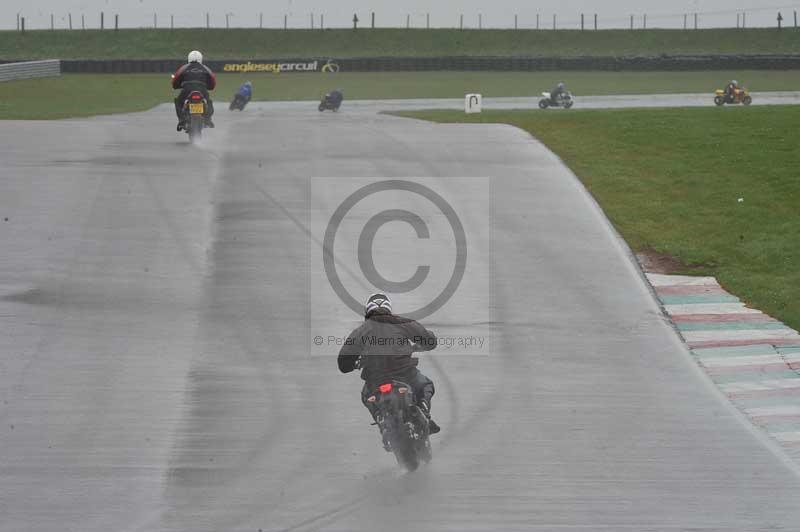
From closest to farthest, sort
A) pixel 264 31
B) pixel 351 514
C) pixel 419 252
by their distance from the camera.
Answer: pixel 351 514 < pixel 419 252 < pixel 264 31

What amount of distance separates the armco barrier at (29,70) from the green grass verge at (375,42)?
718 inches

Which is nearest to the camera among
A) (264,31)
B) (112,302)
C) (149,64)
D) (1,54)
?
(112,302)

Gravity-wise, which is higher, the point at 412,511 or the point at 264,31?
the point at 264,31

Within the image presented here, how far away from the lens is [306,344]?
49.4 feet

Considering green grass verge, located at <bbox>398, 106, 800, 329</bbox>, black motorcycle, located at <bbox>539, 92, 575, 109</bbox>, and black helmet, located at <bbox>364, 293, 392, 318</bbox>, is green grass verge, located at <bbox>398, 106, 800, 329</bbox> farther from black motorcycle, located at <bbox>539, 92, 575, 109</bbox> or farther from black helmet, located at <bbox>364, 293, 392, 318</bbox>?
black motorcycle, located at <bbox>539, 92, 575, 109</bbox>

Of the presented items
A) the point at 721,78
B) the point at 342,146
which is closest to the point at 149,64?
the point at 721,78

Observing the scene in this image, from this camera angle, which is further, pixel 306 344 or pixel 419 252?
pixel 419 252

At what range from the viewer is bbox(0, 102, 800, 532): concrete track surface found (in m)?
10.4

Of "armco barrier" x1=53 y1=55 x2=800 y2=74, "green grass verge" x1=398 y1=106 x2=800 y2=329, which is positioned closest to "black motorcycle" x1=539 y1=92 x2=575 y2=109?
"green grass verge" x1=398 y1=106 x2=800 y2=329

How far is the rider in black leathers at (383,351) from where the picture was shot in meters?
11.0

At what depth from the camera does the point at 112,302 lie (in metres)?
16.3

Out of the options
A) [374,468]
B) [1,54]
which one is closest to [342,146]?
[374,468]

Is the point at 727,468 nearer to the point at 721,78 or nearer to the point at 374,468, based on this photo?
the point at 374,468

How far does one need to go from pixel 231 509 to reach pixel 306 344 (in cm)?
500
